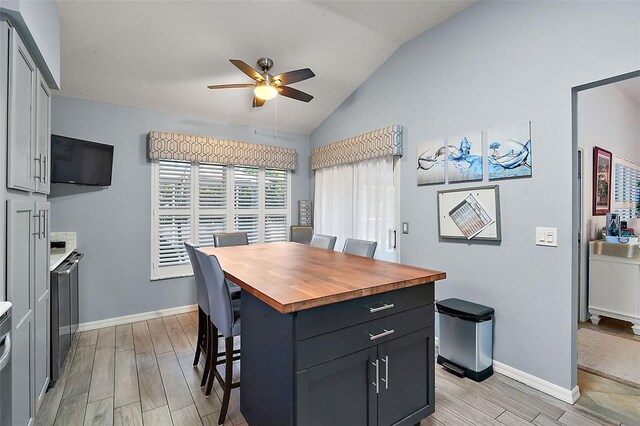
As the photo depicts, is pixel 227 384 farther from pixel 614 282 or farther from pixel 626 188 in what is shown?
pixel 626 188

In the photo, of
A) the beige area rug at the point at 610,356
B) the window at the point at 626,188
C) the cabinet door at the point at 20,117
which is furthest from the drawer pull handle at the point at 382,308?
the window at the point at 626,188

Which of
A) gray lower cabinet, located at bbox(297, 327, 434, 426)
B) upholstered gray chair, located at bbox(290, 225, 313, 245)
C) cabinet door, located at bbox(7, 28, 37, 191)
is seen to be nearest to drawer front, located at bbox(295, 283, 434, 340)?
gray lower cabinet, located at bbox(297, 327, 434, 426)

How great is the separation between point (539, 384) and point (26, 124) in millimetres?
3875

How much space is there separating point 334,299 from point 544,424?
173 centimetres

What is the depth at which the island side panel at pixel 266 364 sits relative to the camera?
1354 millimetres

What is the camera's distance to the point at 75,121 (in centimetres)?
338

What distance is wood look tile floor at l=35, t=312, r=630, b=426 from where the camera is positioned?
195 centimetres

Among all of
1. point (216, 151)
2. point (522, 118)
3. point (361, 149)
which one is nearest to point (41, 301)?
point (216, 151)

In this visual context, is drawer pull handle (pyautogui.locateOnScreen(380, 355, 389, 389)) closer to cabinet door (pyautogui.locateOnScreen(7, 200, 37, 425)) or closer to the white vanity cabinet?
cabinet door (pyautogui.locateOnScreen(7, 200, 37, 425))

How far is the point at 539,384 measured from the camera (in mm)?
2270

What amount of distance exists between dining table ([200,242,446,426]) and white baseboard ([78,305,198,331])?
2594 millimetres

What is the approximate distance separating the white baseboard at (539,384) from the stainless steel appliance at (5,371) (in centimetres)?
313

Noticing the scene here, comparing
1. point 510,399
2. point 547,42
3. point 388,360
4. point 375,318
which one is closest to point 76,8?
point 375,318

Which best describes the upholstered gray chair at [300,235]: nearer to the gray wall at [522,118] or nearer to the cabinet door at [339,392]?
the gray wall at [522,118]
